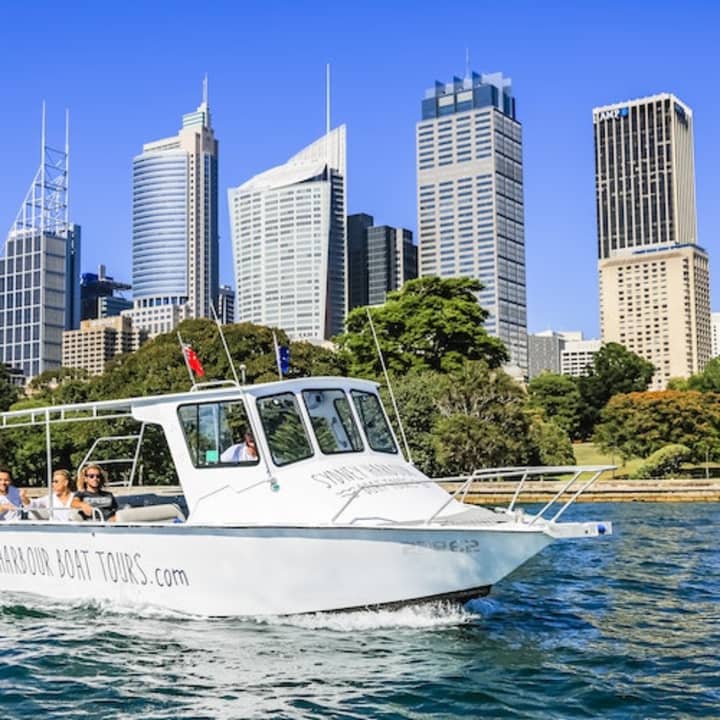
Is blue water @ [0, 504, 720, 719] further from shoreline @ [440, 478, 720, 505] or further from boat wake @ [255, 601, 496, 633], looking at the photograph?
shoreline @ [440, 478, 720, 505]

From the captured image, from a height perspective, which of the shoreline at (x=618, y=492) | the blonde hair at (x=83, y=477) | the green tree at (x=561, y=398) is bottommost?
the shoreline at (x=618, y=492)

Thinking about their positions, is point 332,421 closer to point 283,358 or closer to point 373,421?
point 373,421

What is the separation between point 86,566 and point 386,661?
5.43 metres

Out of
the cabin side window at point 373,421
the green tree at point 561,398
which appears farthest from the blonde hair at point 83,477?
the green tree at point 561,398

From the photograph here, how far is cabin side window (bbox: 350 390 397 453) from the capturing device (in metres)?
14.8

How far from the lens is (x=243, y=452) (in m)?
14.0

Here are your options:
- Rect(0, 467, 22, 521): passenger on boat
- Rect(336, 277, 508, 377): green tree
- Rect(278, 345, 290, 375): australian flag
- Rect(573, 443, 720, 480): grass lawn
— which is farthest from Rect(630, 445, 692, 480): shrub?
Rect(0, 467, 22, 521): passenger on boat

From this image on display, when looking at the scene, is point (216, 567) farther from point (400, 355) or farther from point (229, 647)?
point (400, 355)

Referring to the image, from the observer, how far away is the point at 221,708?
31.4 feet

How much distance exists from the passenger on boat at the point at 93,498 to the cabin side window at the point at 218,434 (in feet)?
5.39

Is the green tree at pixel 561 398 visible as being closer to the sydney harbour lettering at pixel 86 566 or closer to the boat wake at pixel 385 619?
the sydney harbour lettering at pixel 86 566

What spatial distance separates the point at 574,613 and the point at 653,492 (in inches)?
1211

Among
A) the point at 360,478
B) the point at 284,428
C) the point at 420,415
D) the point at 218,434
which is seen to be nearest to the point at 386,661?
the point at 360,478

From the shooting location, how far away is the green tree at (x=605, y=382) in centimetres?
10044
